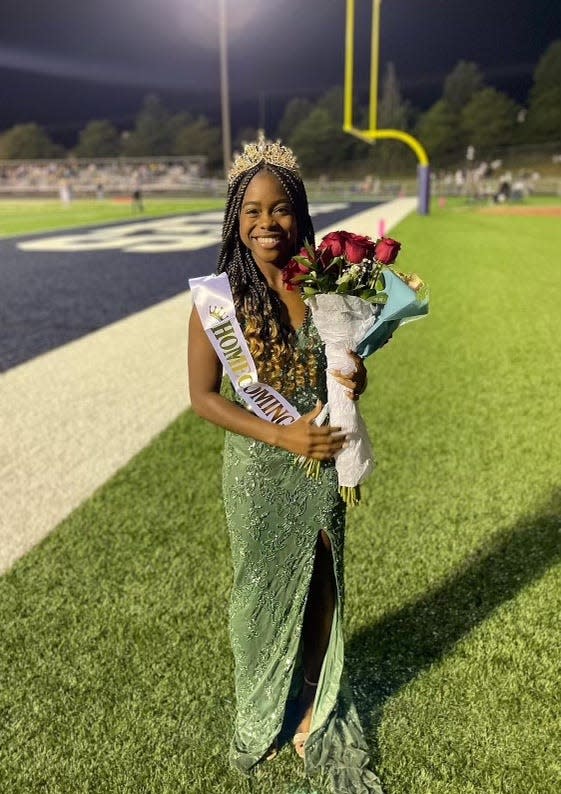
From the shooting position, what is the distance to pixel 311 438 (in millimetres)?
1711

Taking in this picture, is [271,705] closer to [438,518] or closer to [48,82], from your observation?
[438,518]

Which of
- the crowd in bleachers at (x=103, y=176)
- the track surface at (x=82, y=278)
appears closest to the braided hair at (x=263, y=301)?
the track surface at (x=82, y=278)

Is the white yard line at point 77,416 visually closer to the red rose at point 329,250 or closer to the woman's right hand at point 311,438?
the woman's right hand at point 311,438

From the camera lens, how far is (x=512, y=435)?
4695 mm

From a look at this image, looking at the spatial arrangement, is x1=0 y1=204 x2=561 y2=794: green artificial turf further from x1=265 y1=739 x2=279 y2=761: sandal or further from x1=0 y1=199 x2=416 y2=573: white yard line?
x1=0 y1=199 x2=416 y2=573: white yard line

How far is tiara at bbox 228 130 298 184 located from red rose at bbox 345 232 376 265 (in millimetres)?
295

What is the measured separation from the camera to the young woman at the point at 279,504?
5.69 feet

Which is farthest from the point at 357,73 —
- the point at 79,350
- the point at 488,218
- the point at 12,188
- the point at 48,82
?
the point at 79,350

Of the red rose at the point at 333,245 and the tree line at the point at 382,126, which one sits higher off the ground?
the tree line at the point at 382,126

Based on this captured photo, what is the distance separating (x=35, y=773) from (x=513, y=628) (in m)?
1.86

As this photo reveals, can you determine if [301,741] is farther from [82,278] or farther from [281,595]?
[82,278]

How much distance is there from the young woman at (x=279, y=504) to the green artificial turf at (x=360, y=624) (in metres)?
0.15

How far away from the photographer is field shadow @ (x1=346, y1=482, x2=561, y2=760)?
8.19ft

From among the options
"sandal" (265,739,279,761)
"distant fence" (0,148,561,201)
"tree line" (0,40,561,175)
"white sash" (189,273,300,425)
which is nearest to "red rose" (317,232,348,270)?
"white sash" (189,273,300,425)
